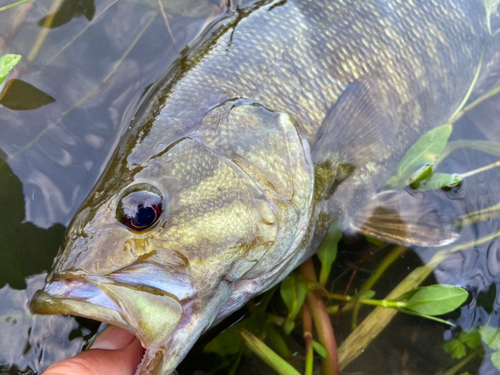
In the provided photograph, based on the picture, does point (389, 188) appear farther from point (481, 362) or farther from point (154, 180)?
point (154, 180)

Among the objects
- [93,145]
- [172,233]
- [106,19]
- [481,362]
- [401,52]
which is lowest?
[481,362]

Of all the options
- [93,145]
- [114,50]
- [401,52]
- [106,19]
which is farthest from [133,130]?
[401,52]

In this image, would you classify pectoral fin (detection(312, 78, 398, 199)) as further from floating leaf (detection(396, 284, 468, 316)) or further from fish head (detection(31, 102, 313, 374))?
floating leaf (detection(396, 284, 468, 316))

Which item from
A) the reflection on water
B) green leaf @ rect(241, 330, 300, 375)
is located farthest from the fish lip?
green leaf @ rect(241, 330, 300, 375)

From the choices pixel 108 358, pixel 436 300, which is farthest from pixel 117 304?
pixel 436 300

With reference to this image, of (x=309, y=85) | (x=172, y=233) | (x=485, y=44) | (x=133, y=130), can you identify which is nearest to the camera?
(x=172, y=233)

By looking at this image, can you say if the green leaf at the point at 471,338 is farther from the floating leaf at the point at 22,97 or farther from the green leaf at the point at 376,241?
the floating leaf at the point at 22,97

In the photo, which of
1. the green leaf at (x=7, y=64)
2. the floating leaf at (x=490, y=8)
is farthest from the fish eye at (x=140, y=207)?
the floating leaf at (x=490, y=8)
